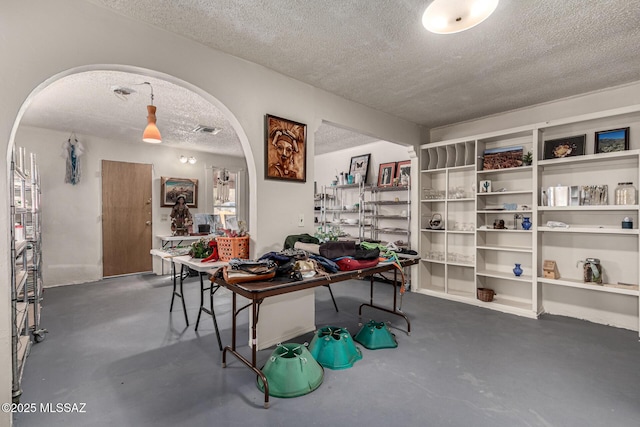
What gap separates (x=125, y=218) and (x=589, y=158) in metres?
7.46

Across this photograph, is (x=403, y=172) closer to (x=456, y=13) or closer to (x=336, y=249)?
(x=336, y=249)

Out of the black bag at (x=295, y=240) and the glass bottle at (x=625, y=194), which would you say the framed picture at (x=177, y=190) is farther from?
the glass bottle at (x=625, y=194)

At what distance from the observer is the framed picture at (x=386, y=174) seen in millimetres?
5662

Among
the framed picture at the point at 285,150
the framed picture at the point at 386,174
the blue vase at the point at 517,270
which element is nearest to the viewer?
the framed picture at the point at 285,150

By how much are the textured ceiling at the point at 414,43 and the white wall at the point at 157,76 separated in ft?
0.41

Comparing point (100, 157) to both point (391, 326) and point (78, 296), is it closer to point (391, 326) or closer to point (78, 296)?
point (78, 296)

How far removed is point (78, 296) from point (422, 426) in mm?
5122

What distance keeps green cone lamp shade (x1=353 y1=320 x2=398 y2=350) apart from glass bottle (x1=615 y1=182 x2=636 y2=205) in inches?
116

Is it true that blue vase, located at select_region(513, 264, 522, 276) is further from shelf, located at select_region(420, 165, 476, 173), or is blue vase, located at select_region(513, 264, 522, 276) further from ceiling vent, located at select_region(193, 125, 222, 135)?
ceiling vent, located at select_region(193, 125, 222, 135)

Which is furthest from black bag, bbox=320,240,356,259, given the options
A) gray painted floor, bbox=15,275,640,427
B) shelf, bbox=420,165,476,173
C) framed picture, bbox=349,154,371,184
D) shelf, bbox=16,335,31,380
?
framed picture, bbox=349,154,371,184

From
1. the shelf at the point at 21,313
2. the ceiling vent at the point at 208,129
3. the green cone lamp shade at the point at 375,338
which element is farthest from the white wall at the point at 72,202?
the green cone lamp shade at the point at 375,338

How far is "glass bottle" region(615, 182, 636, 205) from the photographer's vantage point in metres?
3.24

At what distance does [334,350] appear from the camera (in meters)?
2.53

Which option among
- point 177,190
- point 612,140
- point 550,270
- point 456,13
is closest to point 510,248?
point 550,270
